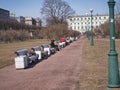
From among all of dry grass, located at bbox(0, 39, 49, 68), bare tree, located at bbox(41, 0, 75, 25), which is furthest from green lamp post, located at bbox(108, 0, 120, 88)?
bare tree, located at bbox(41, 0, 75, 25)

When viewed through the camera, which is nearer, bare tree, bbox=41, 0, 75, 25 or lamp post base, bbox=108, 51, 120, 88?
lamp post base, bbox=108, 51, 120, 88

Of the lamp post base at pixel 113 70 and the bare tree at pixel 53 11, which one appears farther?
the bare tree at pixel 53 11

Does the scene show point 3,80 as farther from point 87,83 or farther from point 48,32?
point 48,32

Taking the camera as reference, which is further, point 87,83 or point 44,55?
point 44,55

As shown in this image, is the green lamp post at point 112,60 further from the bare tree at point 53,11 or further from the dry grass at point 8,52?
the bare tree at point 53,11

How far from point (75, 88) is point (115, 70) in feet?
5.23

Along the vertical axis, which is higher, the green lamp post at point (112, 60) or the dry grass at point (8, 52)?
the green lamp post at point (112, 60)

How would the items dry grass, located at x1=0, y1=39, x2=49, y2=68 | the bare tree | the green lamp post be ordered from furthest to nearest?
the bare tree → dry grass, located at x1=0, y1=39, x2=49, y2=68 → the green lamp post

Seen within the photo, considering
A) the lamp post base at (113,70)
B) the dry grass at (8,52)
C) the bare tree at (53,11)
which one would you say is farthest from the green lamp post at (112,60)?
the bare tree at (53,11)

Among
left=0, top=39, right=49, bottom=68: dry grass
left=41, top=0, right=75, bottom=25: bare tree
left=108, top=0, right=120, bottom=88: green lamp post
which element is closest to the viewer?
left=108, top=0, right=120, bottom=88: green lamp post

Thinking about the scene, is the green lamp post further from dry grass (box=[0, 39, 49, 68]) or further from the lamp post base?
dry grass (box=[0, 39, 49, 68])

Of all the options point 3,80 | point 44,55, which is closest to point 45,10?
point 44,55

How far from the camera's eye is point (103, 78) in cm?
1239

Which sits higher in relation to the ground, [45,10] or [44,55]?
[45,10]
